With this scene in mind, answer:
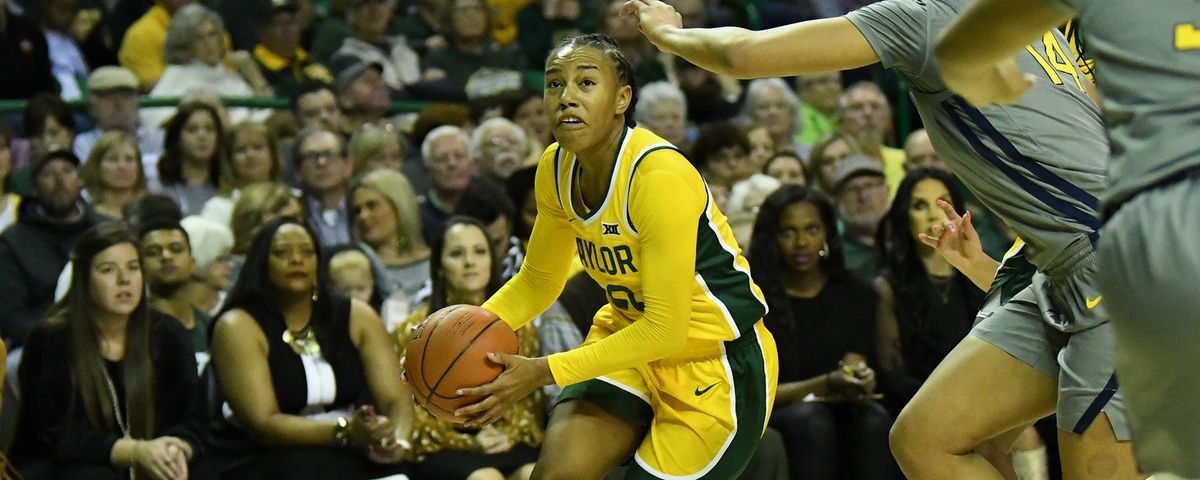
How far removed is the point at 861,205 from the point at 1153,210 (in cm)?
546

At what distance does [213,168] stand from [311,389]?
237 cm

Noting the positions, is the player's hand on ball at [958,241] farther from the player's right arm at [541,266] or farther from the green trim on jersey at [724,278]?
the player's right arm at [541,266]

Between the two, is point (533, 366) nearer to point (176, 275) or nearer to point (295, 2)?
point (176, 275)

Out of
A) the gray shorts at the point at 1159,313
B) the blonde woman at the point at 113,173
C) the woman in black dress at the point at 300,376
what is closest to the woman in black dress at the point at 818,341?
the woman in black dress at the point at 300,376

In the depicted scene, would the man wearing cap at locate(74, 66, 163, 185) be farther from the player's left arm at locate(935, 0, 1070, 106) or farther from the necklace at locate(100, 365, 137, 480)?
the player's left arm at locate(935, 0, 1070, 106)

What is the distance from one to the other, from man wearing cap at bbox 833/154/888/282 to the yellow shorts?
11.9ft

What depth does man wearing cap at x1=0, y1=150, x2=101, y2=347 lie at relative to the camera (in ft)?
21.7

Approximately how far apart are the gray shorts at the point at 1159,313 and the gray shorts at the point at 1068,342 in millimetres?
1077

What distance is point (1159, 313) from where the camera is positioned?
7.91 feet

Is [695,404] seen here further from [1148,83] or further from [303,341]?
[303,341]

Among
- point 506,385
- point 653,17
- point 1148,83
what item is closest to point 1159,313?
point 1148,83

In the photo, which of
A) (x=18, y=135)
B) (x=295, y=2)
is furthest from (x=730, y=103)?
(x=18, y=135)

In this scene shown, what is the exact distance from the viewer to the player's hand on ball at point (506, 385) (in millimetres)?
3939

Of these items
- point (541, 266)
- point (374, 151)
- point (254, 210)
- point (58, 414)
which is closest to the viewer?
point (541, 266)
